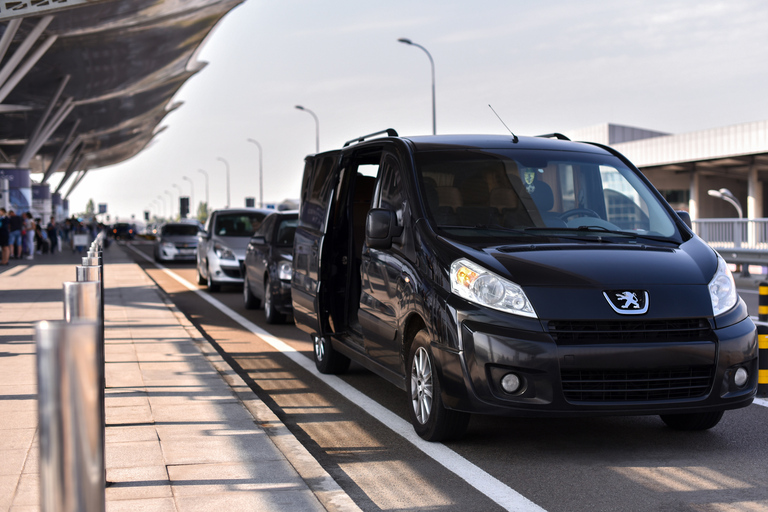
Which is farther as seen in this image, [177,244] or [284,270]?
[177,244]

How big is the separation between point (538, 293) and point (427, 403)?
3.50 ft

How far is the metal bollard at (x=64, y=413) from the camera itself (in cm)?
209

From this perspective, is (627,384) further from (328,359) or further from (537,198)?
(328,359)

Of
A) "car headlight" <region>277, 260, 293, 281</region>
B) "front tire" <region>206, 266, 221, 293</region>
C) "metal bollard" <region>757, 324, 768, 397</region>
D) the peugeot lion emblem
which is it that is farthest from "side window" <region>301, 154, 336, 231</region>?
"front tire" <region>206, 266, 221, 293</region>

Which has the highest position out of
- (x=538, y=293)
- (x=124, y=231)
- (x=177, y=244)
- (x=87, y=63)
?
(x=87, y=63)

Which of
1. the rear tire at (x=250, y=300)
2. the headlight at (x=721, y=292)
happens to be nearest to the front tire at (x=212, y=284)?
the rear tire at (x=250, y=300)

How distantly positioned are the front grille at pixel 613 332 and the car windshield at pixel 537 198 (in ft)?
2.91

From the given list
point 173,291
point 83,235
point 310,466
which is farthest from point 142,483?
point 83,235

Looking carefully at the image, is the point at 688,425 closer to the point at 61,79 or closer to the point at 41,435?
the point at 41,435

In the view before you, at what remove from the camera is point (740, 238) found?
21172mm

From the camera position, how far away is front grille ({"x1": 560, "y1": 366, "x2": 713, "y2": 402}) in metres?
5.02

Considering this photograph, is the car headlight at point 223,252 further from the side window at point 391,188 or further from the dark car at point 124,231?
the dark car at point 124,231

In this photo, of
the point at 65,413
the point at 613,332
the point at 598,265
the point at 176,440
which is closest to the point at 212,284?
the point at 176,440

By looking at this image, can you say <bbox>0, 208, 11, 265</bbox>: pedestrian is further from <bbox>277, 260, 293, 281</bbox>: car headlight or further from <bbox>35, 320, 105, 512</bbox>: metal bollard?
<bbox>35, 320, 105, 512</bbox>: metal bollard
